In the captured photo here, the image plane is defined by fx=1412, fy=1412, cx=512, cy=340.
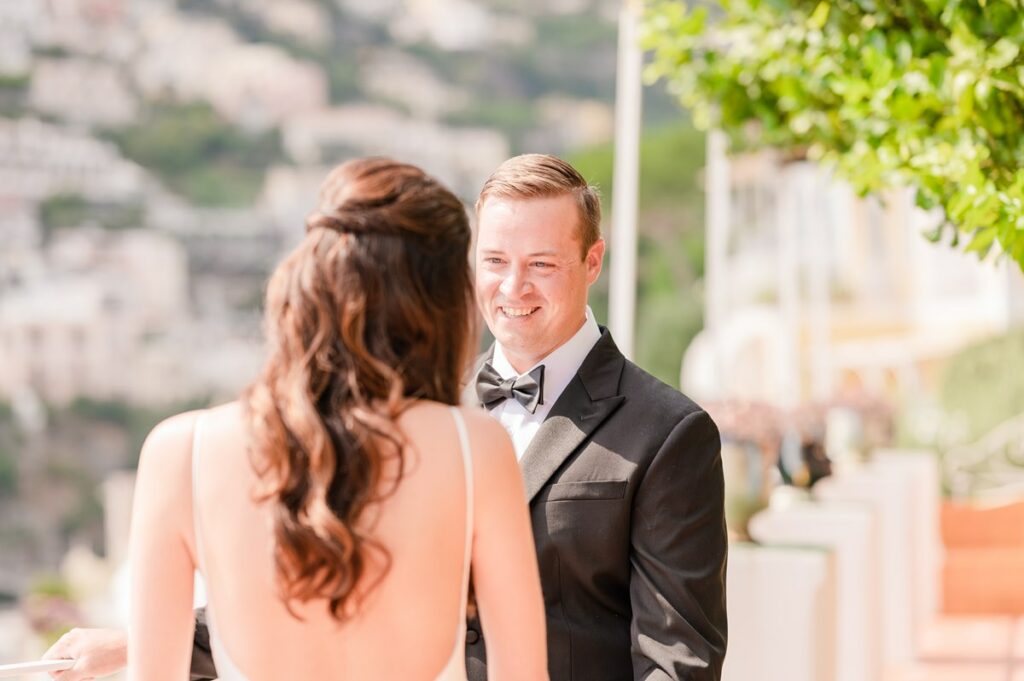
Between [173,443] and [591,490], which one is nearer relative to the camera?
[173,443]

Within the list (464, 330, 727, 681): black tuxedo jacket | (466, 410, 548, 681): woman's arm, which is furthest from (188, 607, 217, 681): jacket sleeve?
(466, 410, 548, 681): woman's arm

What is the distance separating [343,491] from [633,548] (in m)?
0.72

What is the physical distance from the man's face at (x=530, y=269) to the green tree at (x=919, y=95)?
2.81ft

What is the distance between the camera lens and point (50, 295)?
72500 mm

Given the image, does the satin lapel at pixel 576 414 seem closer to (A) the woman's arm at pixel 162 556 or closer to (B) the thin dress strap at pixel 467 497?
(B) the thin dress strap at pixel 467 497

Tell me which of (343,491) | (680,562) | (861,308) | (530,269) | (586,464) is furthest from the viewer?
(861,308)

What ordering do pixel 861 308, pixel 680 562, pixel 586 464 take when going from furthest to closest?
pixel 861 308 → pixel 586 464 → pixel 680 562

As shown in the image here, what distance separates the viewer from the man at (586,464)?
203 cm

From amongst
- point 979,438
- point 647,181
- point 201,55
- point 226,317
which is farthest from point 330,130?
point 979,438

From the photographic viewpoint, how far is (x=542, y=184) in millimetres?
2201

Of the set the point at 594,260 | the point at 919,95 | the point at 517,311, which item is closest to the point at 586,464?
the point at 517,311

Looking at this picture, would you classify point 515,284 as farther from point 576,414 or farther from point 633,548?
point 633,548

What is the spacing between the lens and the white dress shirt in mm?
2281

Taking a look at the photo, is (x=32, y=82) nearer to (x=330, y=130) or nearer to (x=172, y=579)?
(x=330, y=130)
